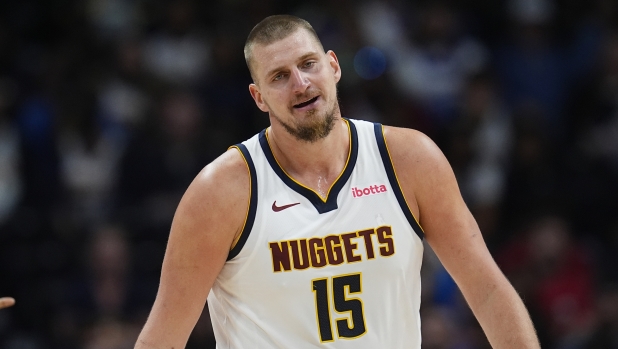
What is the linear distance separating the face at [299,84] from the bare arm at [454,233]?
42 centimetres

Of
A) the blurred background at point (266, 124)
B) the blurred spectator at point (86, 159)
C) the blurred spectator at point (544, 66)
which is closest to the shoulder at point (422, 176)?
the blurred background at point (266, 124)

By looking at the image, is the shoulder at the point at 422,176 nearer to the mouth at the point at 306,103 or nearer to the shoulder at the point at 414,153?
the shoulder at the point at 414,153

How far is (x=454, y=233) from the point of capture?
4.43m

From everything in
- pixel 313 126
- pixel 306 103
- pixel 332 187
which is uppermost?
pixel 306 103

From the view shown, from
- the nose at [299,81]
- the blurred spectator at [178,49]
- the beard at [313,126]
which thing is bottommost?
the beard at [313,126]

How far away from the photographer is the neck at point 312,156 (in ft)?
14.9

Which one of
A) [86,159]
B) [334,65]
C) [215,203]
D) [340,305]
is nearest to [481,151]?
[86,159]

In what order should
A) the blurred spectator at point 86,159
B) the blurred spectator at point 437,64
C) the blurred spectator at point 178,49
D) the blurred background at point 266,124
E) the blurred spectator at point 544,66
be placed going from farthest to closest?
the blurred spectator at point 178,49, the blurred spectator at point 544,66, the blurred spectator at point 437,64, the blurred spectator at point 86,159, the blurred background at point 266,124

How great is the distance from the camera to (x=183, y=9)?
988 centimetres

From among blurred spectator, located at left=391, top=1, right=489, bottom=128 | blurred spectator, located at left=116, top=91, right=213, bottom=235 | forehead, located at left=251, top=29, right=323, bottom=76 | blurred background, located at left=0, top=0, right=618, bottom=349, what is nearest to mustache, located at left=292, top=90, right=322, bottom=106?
forehead, located at left=251, top=29, right=323, bottom=76

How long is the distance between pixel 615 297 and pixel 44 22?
6.66 metres

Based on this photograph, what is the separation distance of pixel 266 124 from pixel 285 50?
4.56 m

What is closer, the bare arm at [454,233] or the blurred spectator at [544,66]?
the bare arm at [454,233]

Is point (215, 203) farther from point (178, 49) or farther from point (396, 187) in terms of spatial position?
point (178, 49)
